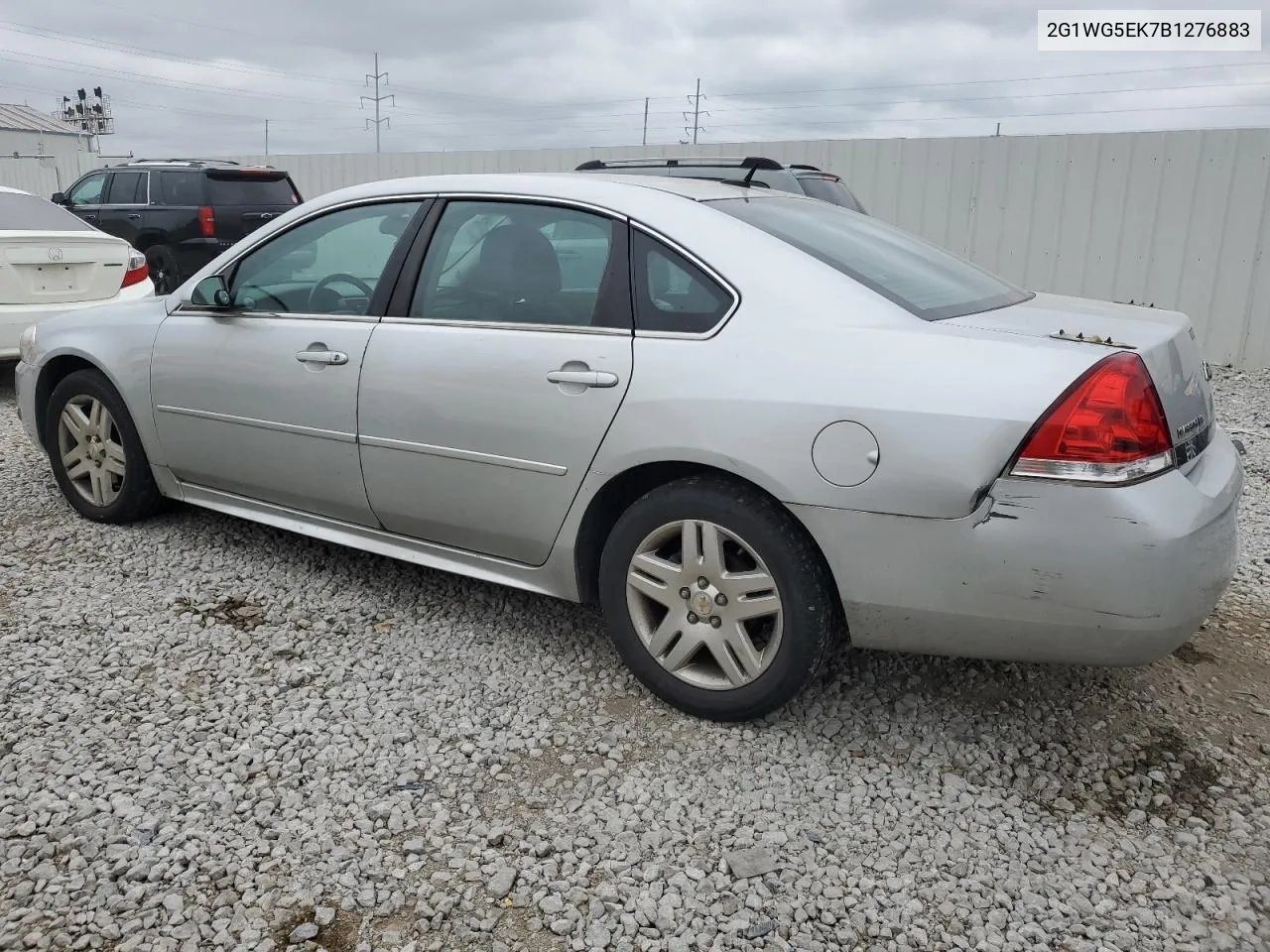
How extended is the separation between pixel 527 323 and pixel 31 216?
Result: 5.98 metres

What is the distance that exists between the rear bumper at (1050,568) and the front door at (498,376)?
0.79m

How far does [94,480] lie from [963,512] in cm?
380

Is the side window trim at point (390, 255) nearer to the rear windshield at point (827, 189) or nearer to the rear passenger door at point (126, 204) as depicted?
the rear windshield at point (827, 189)

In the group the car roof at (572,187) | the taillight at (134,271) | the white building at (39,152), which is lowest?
the taillight at (134,271)

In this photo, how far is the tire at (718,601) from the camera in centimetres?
260

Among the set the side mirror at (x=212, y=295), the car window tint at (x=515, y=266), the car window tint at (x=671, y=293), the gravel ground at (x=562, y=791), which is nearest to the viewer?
the gravel ground at (x=562, y=791)

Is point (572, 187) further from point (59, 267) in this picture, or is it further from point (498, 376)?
point (59, 267)

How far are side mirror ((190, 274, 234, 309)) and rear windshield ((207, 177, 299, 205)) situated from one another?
9.00 m

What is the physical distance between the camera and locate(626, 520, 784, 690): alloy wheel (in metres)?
2.68

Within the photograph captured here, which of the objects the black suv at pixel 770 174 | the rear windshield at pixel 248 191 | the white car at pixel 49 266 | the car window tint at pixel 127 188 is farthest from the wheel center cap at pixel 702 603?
the car window tint at pixel 127 188

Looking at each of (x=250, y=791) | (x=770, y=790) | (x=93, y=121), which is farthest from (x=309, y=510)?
(x=93, y=121)

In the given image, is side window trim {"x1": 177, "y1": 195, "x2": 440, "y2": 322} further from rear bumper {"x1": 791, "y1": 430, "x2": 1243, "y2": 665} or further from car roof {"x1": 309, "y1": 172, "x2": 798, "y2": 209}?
rear bumper {"x1": 791, "y1": 430, "x2": 1243, "y2": 665}

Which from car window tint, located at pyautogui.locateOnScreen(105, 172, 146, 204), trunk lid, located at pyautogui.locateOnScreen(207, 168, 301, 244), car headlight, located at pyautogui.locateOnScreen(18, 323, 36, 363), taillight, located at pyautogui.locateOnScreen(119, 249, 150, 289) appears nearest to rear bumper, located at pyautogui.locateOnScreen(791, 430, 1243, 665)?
car headlight, located at pyautogui.locateOnScreen(18, 323, 36, 363)

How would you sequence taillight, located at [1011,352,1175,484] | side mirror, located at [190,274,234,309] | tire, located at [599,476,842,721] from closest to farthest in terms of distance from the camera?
taillight, located at [1011,352,1175,484] < tire, located at [599,476,842,721] < side mirror, located at [190,274,234,309]
